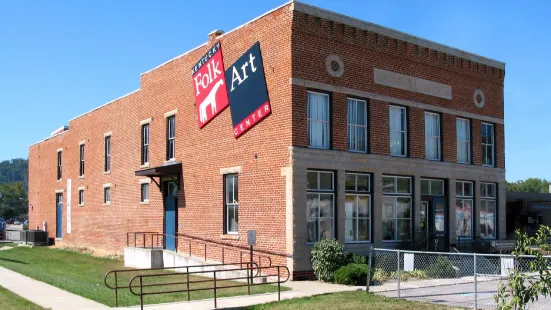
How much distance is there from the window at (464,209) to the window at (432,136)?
1.86 metres

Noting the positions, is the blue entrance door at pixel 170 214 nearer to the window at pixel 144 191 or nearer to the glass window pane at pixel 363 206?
the window at pixel 144 191

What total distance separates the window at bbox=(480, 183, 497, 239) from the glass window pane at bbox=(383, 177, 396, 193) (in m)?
5.83

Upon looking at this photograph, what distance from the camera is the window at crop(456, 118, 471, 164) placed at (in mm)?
26578

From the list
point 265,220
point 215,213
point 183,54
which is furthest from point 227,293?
point 183,54

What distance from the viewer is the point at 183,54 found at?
2698 cm

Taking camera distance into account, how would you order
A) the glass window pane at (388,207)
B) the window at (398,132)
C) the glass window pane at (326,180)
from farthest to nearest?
the window at (398,132) < the glass window pane at (388,207) < the glass window pane at (326,180)

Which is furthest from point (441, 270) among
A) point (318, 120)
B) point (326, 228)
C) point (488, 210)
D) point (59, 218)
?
point (59, 218)

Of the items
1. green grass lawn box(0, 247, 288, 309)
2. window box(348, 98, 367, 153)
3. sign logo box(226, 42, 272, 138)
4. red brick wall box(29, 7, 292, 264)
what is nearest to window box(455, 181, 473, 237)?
window box(348, 98, 367, 153)

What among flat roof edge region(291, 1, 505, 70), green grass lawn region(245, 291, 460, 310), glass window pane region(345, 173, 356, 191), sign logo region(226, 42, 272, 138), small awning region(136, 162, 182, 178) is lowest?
green grass lawn region(245, 291, 460, 310)

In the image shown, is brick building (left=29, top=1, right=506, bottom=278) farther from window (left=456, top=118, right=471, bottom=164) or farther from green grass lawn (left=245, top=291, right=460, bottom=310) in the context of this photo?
Result: green grass lawn (left=245, top=291, right=460, bottom=310)

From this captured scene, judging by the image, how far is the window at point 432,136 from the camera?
2520 centimetres

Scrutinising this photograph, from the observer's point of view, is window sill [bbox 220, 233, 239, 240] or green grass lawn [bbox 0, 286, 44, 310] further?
window sill [bbox 220, 233, 239, 240]

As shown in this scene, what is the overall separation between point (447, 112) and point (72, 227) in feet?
82.1

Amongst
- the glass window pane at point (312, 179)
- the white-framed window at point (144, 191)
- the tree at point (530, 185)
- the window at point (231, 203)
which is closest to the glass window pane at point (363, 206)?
the glass window pane at point (312, 179)
